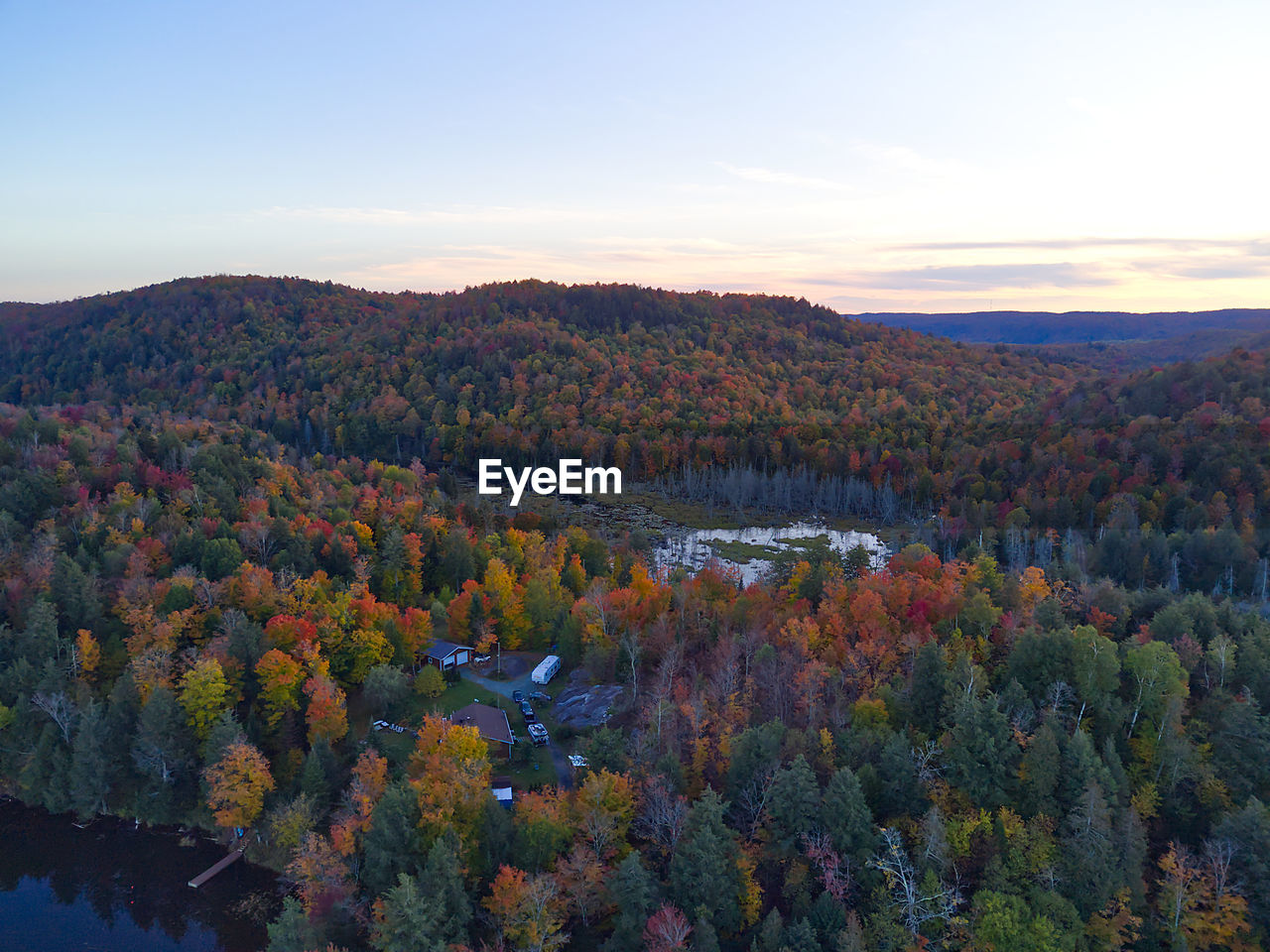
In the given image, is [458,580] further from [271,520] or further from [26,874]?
[26,874]

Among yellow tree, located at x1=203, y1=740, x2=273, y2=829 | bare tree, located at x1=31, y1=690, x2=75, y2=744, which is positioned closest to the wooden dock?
yellow tree, located at x1=203, y1=740, x2=273, y2=829

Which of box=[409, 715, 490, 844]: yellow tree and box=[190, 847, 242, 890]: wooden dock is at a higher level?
box=[409, 715, 490, 844]: yellow tree

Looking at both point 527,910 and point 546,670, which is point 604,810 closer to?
point 527,910

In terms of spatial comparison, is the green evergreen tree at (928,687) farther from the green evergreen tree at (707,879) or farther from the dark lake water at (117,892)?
the dark lake water at (117,892)

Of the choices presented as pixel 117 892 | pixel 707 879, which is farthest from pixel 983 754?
pixel 117 892

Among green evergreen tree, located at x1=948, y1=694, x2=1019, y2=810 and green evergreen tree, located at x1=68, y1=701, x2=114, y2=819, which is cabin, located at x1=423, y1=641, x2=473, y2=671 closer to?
green evergreen tree, located at x1=68, y1=701, x2=114, y2=819

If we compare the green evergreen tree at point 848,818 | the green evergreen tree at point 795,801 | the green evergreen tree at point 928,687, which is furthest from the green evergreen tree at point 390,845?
the green evergreen tree at point 928,687

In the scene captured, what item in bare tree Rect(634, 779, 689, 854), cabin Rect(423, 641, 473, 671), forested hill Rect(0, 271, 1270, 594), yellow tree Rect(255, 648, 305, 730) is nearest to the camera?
bare tree Rect(634, 779, 689, 854)
